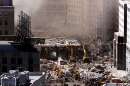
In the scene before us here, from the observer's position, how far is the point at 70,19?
24938 mm

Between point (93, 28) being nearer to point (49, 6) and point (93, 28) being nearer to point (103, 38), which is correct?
point (103, 38)

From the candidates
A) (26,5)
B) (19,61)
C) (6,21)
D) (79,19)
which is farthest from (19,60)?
(79,19)

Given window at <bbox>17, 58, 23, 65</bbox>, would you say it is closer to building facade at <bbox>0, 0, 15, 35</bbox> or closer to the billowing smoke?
building facade at <bbox>0, 0, 15, 35</bbox>

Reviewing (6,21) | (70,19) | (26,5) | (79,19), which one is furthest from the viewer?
(70,19)

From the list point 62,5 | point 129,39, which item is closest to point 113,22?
point 62,5

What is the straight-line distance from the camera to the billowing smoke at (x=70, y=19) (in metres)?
23.6

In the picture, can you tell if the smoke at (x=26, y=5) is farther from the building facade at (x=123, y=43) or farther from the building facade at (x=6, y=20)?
the building facade at (x=123, y=43)

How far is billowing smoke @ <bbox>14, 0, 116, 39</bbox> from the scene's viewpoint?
2359 centimetres

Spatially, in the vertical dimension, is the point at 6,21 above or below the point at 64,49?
above

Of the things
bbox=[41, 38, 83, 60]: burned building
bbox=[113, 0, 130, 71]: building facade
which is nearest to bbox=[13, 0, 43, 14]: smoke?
bbox=[41, 38, 83, 60]: burned building

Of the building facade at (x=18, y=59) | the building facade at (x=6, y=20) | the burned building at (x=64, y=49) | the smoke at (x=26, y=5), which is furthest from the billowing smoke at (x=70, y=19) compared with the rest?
the building facade at (x=18, y=59)

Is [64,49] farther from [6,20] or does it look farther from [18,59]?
[18,59]

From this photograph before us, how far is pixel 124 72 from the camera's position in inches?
678

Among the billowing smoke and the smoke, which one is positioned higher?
the smoke
